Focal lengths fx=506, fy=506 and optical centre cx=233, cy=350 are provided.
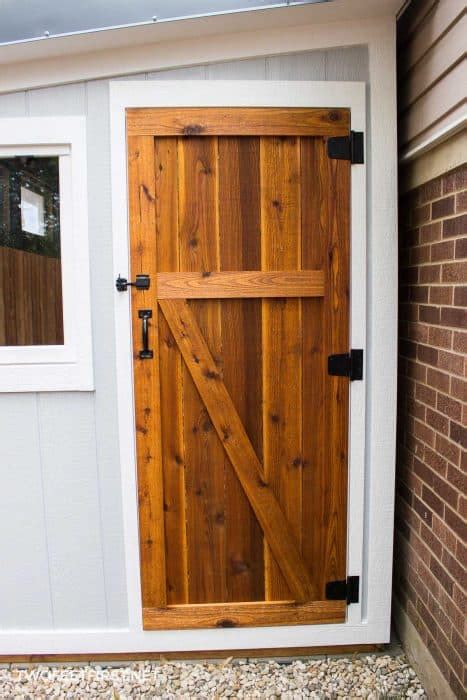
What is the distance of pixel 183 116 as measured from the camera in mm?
1952

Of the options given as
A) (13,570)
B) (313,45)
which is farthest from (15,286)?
(313,45)

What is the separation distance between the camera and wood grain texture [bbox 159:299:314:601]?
79.9 inches

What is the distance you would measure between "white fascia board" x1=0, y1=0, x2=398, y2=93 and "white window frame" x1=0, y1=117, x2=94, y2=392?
182 millimetres

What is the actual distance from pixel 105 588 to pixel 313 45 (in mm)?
2371

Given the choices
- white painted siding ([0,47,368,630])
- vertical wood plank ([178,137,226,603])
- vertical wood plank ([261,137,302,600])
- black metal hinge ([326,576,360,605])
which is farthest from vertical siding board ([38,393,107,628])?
black metal hinge ([326,576,360,605])

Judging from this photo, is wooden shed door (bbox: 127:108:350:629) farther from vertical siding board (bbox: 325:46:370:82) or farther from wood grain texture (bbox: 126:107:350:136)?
vertical siding board (bbox: 325:46:370:82)

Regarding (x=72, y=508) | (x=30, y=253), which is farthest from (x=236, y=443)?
(x=30, y=253)

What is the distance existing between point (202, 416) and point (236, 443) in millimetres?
178

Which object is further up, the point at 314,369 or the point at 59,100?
the point at 59,100

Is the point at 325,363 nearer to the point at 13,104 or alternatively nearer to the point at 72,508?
the point at 72,508

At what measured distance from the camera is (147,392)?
2043 millimetres

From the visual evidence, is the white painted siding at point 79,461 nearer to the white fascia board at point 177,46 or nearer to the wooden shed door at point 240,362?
the white fascia board at point 177,46

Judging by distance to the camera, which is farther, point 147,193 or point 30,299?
point 30,299

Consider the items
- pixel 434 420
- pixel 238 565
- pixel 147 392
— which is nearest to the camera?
pixel 434 420
